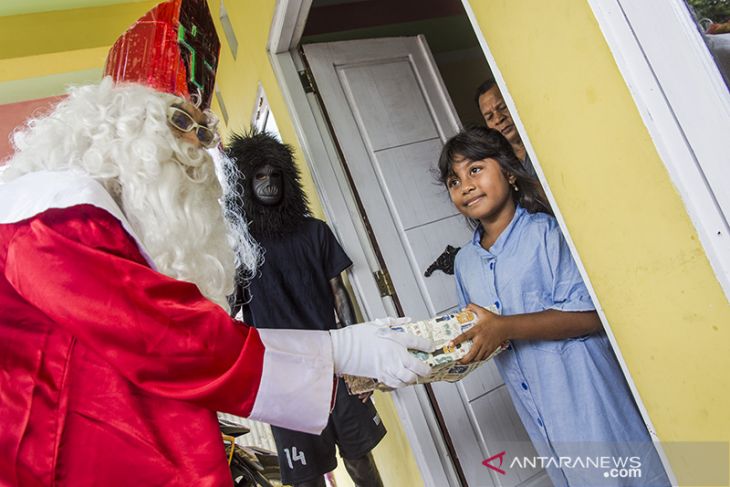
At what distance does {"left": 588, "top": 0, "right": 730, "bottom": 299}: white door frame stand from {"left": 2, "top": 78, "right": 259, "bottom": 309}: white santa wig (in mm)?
991

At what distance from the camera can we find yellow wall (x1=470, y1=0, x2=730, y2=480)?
958 mm

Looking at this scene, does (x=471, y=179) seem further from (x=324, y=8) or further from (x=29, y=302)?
(x=324, y=8)

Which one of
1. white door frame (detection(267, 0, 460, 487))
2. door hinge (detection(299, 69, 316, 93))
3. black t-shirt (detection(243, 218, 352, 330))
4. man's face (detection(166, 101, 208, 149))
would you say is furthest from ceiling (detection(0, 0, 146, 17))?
man's face (detection(166, 101, 208, 149))

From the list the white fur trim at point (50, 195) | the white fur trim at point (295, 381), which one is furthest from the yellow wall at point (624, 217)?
the white fur trim at point (50, 195)

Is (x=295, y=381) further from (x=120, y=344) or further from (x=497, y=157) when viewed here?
(x=497, y=157)

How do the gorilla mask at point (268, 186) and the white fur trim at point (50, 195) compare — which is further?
the gorilla mask at point (268, 186)

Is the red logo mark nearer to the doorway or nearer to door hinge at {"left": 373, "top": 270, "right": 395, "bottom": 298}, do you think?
the doorway

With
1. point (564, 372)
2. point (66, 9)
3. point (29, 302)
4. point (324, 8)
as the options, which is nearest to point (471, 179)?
point (564, 372)

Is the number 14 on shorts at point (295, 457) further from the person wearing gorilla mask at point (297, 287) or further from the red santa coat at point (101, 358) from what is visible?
the red santa coat at point (101, 358)

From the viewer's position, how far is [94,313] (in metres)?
1.04

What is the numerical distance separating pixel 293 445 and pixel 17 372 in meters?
1.56

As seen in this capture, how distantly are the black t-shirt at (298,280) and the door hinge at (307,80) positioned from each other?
74 cm

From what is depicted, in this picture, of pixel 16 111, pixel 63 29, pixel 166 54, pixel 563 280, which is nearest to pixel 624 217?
pixel 563 280

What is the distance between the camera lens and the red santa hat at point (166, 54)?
1838mm
